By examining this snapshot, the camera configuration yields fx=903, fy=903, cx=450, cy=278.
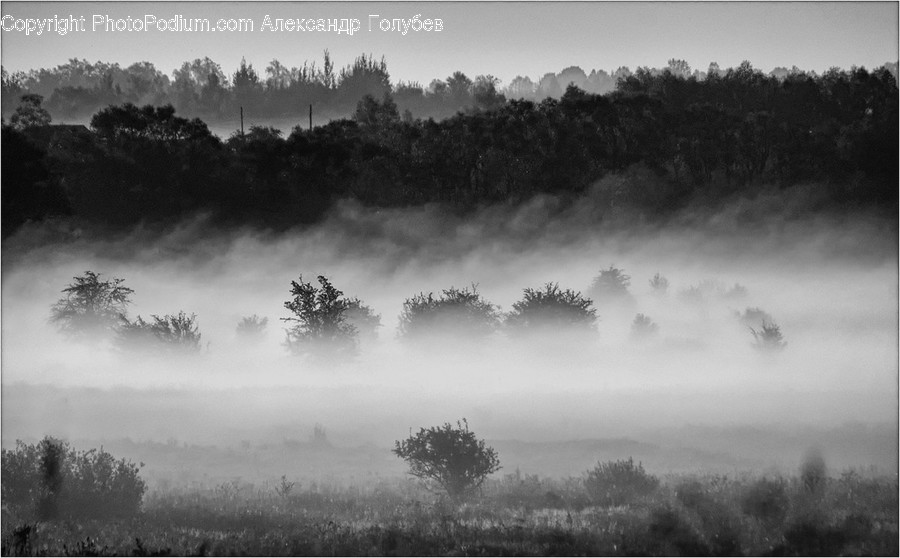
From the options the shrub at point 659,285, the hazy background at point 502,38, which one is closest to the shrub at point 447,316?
the shrub at point 659,285

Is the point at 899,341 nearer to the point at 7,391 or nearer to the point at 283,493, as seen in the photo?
the point at 283,493

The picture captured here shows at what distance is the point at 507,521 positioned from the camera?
14273mm

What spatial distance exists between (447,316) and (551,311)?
181 centimetres

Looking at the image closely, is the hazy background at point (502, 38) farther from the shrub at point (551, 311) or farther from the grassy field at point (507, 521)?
the grassy field at point (507, 521)

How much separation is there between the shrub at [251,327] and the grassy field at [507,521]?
102 inches

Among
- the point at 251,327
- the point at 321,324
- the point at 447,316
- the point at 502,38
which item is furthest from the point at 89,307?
the point at 502,38

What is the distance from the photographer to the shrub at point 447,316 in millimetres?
15781

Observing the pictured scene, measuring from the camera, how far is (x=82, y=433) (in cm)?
1544

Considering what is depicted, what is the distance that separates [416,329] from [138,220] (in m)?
5.34

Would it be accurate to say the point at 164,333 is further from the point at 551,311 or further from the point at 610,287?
the point at 610,287

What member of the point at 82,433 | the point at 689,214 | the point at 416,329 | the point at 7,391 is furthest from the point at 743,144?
the point at 7,391

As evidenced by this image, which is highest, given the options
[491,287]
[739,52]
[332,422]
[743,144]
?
[739,52]

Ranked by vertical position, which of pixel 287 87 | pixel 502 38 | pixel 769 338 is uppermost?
pixel 502 38

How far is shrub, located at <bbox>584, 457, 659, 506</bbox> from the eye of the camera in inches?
574
